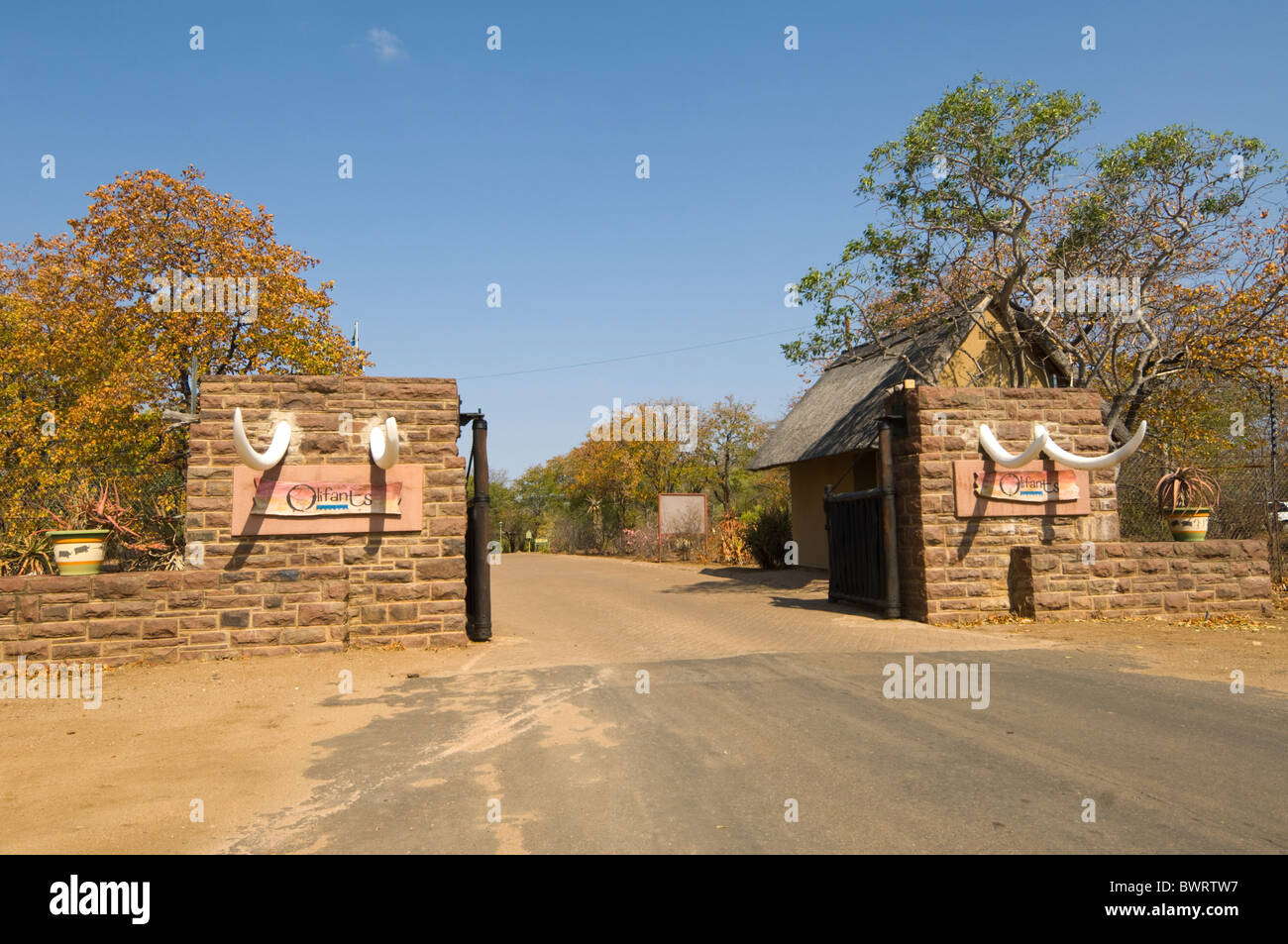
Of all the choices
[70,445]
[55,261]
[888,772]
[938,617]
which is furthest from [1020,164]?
[55,261]

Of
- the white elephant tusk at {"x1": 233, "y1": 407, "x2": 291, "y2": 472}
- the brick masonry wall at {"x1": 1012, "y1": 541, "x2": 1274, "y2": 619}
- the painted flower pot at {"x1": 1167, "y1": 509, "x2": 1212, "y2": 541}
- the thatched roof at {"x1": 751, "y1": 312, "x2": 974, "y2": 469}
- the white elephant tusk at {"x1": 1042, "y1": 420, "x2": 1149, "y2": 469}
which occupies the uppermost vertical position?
the thatched roof at {"x1": 751, "y1": 312, "x2": 974, "y2": 469}

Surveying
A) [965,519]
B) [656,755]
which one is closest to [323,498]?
[656,755]

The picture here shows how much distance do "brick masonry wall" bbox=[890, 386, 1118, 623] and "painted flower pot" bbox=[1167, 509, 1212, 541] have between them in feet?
3.11

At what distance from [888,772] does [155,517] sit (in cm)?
1153

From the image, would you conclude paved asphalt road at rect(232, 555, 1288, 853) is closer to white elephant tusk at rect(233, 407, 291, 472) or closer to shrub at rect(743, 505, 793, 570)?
white elephant tusk at rect(233, 407, 291, 472)

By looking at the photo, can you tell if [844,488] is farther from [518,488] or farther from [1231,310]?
[518,488]

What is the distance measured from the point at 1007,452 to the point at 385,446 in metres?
8.30

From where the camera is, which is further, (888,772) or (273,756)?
(273,756)

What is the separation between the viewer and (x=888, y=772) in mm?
5062

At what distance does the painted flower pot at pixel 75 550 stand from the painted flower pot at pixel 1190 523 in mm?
14131

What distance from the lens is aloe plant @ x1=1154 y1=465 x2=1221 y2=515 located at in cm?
1198

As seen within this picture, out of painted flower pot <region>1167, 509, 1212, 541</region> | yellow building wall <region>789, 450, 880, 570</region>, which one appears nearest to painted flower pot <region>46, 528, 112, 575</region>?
painted flower pot <region>1167, 509, 1212, 541</region>

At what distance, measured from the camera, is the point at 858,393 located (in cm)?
2008
